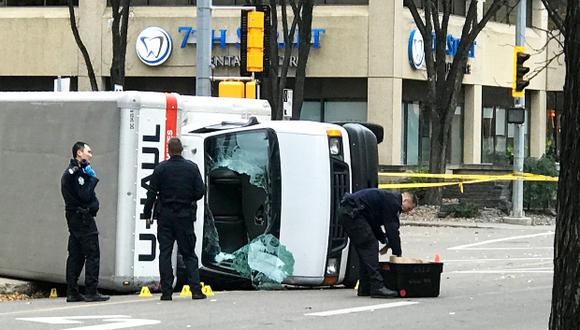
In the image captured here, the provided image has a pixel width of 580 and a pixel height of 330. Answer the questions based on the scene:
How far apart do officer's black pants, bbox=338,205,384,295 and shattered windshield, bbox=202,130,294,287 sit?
3.37 ft

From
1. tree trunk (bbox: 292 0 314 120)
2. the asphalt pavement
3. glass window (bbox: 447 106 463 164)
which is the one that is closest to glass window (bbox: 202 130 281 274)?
the asphalt pavement

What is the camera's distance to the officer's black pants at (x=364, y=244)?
45.2 ft

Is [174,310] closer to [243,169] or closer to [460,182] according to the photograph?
[243,169]

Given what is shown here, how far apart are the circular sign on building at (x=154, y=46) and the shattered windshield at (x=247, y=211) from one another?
2536 cm

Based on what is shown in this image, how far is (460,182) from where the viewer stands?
3092 cm

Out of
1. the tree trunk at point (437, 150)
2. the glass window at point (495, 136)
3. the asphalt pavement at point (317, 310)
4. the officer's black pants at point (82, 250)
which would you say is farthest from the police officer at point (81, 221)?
the glass window at point (495, 136)

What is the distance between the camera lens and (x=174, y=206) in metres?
13.2

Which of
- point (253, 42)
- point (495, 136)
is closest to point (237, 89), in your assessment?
point (253, 42)

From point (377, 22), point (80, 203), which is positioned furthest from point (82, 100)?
point (377, 22)

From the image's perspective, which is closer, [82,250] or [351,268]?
[82,250]

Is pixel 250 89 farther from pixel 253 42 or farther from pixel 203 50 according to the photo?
pixel 203 50

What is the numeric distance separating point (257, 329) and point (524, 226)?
1993cm

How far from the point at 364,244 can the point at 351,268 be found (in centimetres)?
126

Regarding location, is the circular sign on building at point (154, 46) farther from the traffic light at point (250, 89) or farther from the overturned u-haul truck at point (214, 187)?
the overturned u-haul truck at point (214, 187)
